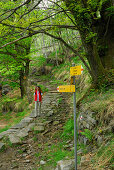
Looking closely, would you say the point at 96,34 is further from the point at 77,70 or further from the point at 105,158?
the point at 105,158

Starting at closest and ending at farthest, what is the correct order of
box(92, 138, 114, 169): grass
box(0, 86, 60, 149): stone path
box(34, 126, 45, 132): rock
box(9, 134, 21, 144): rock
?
box(92, 138, 114, 169): grass, box(9, 134, 21, 144): rock, box(0, 86, 60, 149): stone path, box(34, 126, 45, 132): rock

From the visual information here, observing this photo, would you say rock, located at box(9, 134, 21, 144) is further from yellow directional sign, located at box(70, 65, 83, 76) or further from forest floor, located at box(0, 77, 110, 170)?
yellow directional sign, located at box(70, 65, 83, 76)

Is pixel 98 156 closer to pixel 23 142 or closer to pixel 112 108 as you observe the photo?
pixel 112 108

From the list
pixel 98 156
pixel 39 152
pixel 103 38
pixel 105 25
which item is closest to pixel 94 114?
pixel 98 156

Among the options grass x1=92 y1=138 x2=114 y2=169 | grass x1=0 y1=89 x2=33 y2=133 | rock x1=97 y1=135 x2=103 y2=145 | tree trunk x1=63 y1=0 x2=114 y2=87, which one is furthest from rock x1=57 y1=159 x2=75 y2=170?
grass x1=0 y1=89 x2=33 y2=133

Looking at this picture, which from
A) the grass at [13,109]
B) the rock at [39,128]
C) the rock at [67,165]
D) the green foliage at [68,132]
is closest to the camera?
the rock at [67,165]

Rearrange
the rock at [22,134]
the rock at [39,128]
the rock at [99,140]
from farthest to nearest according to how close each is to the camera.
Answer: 1. the rock at [39,128]
2. the rock at [22,134]
3. the rock at [99,140]

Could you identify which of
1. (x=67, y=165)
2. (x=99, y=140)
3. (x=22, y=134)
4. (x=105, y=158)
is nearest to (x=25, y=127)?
(x=22, y=134)

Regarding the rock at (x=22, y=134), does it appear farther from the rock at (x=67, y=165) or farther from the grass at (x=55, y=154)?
the rock at (x=67, y=165)

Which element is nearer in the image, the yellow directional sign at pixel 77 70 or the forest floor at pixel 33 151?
the yellow directional sign at pixel 77 70

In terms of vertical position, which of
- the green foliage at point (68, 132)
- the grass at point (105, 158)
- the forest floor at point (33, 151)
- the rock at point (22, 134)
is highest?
the grass at point (105, 158)

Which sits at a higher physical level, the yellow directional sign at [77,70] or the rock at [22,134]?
the yellow directional sign at [77,70]

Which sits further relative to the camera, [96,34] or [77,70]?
[96,34]

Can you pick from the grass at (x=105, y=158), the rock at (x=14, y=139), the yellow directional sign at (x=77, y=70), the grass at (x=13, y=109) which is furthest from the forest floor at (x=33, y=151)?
the grass at (x=13, y=109)
